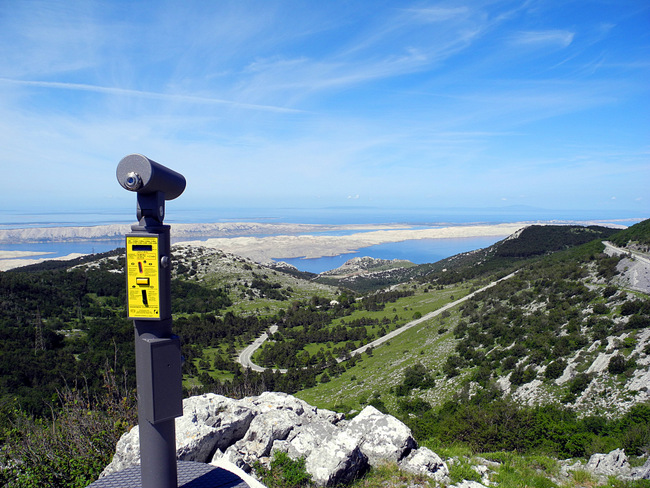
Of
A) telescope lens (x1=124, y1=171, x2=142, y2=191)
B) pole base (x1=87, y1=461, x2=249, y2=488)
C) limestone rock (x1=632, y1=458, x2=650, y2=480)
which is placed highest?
telescope lens (x1=124, y1=171, x2=142, y2=191)

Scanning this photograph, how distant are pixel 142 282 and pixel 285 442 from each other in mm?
3928

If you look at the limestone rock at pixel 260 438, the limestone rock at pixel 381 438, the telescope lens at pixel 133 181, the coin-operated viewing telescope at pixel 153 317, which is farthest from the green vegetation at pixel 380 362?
the telescope lens at pixel 133 181

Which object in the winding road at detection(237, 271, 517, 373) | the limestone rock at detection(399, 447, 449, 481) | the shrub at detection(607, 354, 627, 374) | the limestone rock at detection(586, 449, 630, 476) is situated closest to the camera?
the limestone rock at detection(399, 447, 449, 481)

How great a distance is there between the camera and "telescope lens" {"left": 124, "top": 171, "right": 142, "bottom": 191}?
3242 millimetres

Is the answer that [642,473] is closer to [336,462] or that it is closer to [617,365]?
[336,462]

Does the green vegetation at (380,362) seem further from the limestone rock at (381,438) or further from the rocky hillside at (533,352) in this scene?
the limestone rock at (381,438)

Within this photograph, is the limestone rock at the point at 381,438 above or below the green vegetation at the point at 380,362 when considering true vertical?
above

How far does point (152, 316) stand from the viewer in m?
3.36

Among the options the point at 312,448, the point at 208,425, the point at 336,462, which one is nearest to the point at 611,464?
the point at 336,462

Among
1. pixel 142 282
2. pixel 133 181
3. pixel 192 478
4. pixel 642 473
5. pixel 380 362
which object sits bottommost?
pixel 380 362

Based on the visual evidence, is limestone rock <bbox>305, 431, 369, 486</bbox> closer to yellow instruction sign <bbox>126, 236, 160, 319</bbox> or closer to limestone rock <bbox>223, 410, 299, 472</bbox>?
limestone rock <bbox>223, 410, 299, 472</bbox>

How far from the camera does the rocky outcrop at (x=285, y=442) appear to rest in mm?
5242

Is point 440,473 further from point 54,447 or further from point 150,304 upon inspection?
point 54,447

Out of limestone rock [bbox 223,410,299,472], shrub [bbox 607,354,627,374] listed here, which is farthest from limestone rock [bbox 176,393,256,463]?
shrub [bbox 607,354,627,374]
